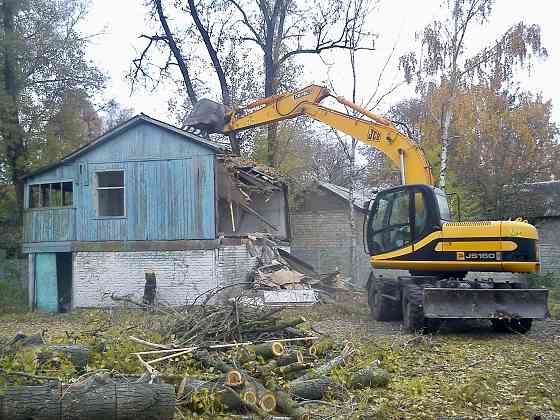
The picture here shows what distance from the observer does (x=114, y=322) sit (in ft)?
45.2

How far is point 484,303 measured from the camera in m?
10.9

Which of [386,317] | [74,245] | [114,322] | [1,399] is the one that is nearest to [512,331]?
[386,317]

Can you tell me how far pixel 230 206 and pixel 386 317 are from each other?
6319mm

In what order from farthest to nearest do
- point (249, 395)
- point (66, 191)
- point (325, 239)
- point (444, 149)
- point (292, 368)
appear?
point (325, 239) < point (444, 149) < point (66, 191) < point (292, 368) < point (249, 395)

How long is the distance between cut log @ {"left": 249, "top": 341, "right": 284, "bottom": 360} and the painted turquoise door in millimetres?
11874

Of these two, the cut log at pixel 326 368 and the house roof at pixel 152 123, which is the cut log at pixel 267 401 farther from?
the house roof at pixel 152 123

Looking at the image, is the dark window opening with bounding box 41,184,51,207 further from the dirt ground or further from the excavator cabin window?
the excavator cabin window

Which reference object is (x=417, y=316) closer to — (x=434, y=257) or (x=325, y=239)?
(x=434, y=257)

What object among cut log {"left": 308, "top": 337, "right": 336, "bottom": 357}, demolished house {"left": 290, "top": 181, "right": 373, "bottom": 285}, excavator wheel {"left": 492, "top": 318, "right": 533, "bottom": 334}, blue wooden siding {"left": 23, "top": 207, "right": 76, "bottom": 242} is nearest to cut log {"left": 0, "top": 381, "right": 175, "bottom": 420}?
cut log {"left": 308, "top": 337, "right": 336, "bottom": 357}

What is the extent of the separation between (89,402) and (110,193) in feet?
44.2

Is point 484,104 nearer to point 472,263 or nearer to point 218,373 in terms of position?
point 472,263

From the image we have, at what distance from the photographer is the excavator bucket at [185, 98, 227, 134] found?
17.9 metres

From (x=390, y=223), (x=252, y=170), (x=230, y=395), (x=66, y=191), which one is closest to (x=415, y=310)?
(x=390, y=223)

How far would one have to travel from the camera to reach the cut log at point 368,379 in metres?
7.87
